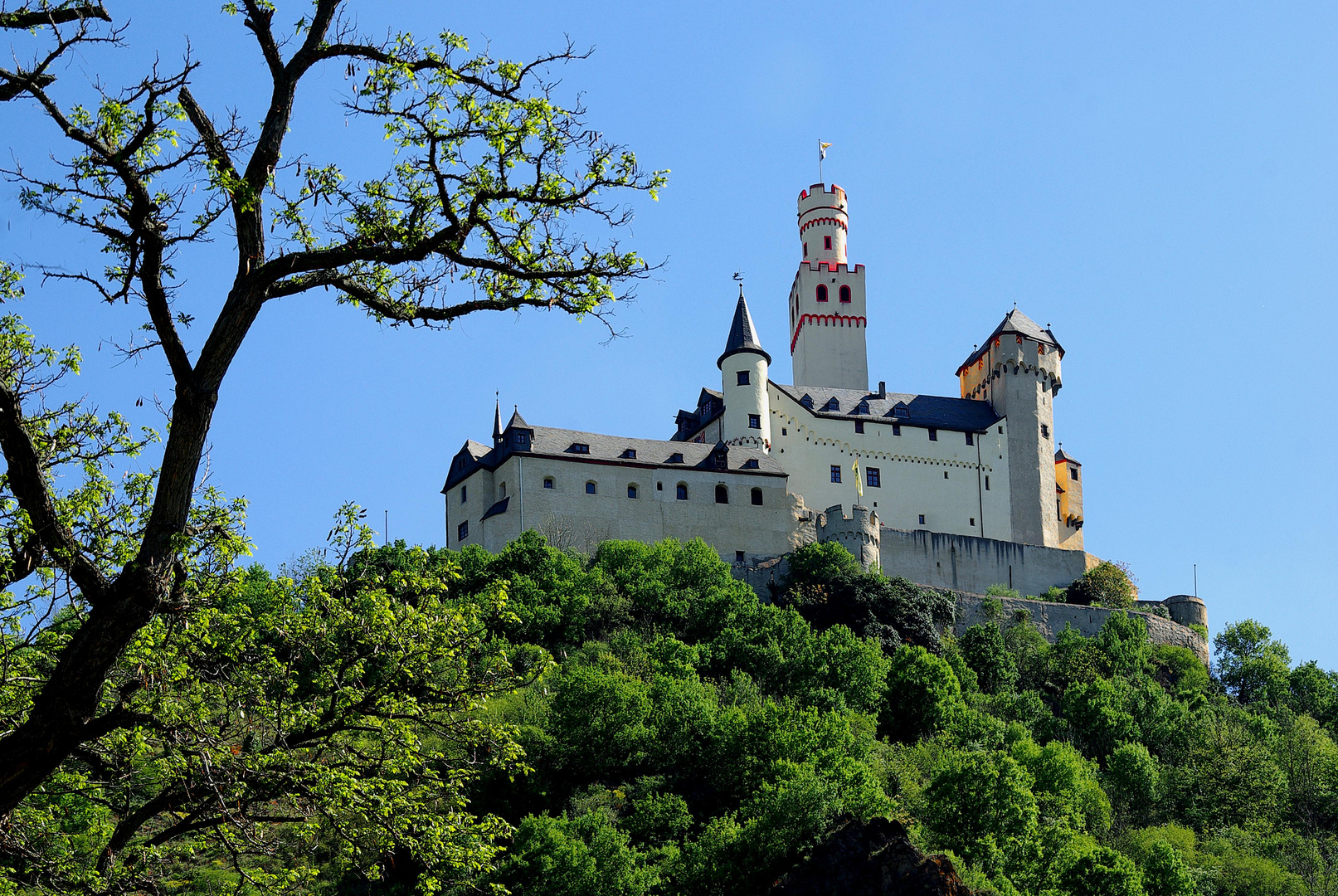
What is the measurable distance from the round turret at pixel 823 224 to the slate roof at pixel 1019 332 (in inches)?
400

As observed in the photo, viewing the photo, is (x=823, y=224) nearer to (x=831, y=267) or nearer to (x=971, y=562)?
(x=831, y=267)

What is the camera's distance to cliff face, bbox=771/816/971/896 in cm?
3897

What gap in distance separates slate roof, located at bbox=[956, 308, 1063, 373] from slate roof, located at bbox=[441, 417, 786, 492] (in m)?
19.2

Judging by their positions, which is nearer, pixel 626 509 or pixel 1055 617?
pixel 626 509

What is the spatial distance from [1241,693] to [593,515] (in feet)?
115

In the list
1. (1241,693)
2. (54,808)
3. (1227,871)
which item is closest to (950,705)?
(1227,871)

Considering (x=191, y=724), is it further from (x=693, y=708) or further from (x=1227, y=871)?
(x=1227, y=871)

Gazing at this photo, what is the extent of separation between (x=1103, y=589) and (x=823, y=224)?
2950 cm

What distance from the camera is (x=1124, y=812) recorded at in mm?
56781

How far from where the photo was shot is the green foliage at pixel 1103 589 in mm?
77938

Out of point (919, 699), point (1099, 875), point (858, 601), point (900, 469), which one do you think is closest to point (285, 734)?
point (1099, 875)

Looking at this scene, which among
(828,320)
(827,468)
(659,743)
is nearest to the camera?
(659,743)

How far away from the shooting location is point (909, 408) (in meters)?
83.2

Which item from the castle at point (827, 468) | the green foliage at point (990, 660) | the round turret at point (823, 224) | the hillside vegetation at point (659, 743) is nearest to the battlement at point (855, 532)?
the castle at point (827, 468)
